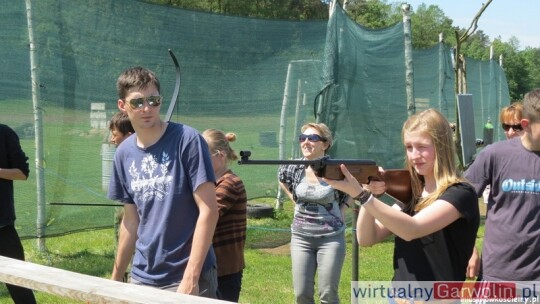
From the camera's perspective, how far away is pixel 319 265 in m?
5.52

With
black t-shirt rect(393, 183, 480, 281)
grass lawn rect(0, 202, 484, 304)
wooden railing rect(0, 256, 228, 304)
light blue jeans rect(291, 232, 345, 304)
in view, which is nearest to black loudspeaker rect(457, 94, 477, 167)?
grass lawn rect(0, 202, 484, 304)

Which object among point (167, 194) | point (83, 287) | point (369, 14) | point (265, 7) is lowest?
point (83, 287)

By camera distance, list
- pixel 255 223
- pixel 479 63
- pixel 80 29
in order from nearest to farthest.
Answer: pixel 80 29
pixel 255 223
pixel 479 63

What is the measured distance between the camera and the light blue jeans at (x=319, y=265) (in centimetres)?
546

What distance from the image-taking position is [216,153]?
14.7 ft

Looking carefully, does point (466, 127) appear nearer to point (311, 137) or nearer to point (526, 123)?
point (311, 137)

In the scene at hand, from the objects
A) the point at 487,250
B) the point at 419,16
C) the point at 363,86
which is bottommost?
the point at 487,250

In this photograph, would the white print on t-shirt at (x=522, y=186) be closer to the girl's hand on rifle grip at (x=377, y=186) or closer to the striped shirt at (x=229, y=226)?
the girl's hand on rifle grip at (x=377, y=186)

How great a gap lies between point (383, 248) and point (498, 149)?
17.7 feet

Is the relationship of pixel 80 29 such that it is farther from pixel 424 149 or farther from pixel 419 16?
pixel 419 16

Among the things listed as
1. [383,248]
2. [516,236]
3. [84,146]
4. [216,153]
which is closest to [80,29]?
[84,146]

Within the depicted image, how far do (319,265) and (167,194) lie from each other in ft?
7.75

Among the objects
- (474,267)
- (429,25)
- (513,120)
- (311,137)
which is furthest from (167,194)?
(429,25)

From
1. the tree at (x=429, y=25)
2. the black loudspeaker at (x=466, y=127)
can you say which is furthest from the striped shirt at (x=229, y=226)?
the tree at (x=429, y=25)
